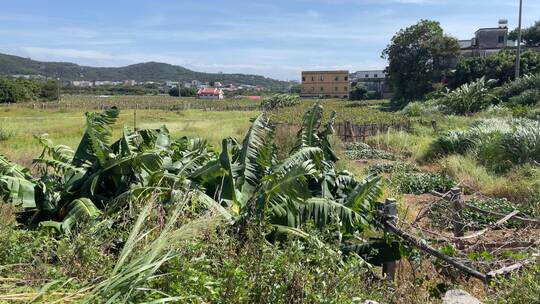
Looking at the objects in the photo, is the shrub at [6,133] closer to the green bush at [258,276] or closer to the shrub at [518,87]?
the green bush at [258,276]

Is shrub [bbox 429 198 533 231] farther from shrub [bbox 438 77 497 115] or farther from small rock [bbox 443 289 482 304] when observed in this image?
shrub [bbox 438 77 497 115]

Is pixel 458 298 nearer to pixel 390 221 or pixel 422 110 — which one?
pixel 390 221

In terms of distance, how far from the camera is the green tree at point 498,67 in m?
44.9

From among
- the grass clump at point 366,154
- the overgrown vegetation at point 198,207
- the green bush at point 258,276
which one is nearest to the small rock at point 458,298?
the green bush at point 258,276

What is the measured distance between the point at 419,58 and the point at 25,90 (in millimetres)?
59614

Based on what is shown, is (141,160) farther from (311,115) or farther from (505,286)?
(505,286)

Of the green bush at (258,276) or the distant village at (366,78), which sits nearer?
the green bush at (258,276)

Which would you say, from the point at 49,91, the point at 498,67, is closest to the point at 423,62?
the point at 498,67

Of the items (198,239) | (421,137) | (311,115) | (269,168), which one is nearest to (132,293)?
(198,239)

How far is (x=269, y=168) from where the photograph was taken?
20.9ft

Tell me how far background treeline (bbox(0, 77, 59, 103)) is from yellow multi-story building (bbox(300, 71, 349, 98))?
49.2m

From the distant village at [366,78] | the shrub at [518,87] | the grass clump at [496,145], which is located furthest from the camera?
the distant village at [366,78]

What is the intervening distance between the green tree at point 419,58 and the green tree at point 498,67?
4987 millimetres

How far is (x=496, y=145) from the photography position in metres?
14.1
